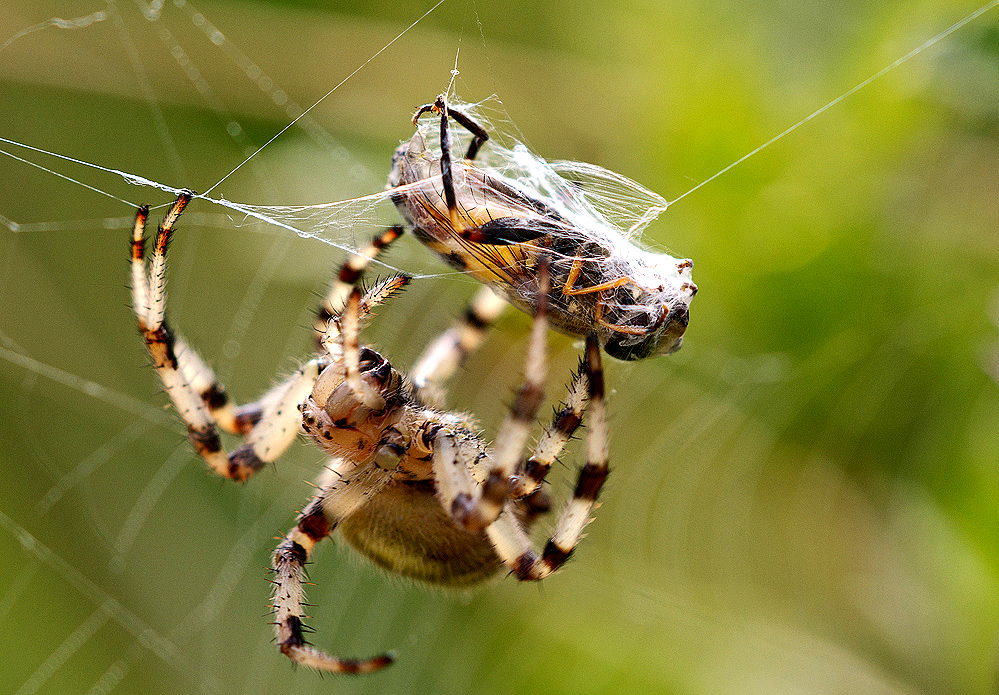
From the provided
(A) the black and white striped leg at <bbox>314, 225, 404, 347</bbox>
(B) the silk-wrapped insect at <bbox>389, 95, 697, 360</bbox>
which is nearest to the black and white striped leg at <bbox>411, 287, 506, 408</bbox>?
(A) the black and white striped leg at <bbox>314, 225, 404, 347</bbox>

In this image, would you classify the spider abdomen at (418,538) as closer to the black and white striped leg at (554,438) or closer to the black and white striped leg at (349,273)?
the black and white striped leg at (554,438)

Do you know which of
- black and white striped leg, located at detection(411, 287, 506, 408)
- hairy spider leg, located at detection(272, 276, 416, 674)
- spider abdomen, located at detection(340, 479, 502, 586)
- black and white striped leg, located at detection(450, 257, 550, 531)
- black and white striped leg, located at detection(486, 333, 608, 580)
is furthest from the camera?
black and white striped leg, located at detection(411, 287, 506, 408)

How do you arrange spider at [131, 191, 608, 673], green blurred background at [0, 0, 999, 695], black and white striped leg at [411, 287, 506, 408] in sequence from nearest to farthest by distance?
spider at [131, 191, 608, 673] → green blurred background at [0, 0, 999, 695] → black and white striped leg at [411, 287, 506, 408]

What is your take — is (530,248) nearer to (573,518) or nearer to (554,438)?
(554,438)

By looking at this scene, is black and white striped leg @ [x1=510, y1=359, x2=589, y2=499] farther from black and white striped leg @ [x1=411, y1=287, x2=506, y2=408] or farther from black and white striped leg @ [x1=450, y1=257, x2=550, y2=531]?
black and white striped leg @ [x1=411, y1=287, x2=506, y2=408]

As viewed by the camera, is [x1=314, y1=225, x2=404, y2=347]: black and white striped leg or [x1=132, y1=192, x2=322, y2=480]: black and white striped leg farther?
[x1=132, y1=192, x2=322, y2=480]: black and white striped leg

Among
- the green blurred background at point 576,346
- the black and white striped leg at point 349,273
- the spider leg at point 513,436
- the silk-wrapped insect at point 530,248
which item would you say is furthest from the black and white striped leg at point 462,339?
the silk-wrapped insect at point 530,248
